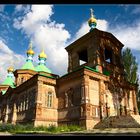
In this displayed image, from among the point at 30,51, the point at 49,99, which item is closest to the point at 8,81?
the point at 30,51

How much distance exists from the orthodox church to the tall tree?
4647 mm

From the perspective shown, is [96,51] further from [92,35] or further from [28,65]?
[28,65]

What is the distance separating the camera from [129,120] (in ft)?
57.0

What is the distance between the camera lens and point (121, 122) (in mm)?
17875

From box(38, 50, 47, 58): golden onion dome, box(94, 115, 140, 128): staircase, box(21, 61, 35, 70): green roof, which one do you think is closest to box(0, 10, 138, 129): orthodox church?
box(94, 115, 140, 128): staircase

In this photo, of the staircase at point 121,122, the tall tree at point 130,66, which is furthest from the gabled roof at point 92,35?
the staircase at point 121,122

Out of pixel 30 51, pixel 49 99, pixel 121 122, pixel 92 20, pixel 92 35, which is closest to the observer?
pixel 121 122

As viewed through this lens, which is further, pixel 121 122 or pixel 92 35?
pixel 92 35

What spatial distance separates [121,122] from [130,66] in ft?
58.9

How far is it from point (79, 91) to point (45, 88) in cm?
494

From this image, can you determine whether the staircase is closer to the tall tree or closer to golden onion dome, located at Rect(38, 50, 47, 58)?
the tall tree

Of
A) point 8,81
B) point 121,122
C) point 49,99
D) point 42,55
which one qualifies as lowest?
point 121,122

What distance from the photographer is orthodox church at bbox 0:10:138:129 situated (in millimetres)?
20609
